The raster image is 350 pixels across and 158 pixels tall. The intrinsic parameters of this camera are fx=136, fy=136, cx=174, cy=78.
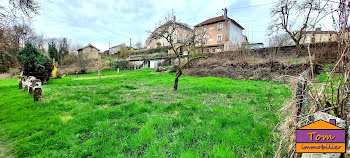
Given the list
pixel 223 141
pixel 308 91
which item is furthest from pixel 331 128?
pixel 223 141

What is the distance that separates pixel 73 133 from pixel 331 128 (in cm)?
426

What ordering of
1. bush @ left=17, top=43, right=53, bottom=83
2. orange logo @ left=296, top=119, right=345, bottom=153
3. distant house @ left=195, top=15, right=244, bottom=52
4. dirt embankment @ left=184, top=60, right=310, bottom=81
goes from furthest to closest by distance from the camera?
distant house @ left=195, top=15, right=244, bottom=52
bush @ left=17, top=43, right=53, bottom=83
dirt embankment @ left=184, top=60, right=310, bottom=81
orange logo @ left=296, top=119, right=345, bottom=153

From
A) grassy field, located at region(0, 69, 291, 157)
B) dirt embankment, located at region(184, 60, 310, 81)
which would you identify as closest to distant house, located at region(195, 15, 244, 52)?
dirt embankment, located at region(184, 60, 310, 81)

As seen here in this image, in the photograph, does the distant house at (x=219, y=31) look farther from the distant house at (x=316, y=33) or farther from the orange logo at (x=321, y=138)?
the orange logo at (x=321, y=138)

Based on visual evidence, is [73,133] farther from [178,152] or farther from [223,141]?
[223,141]

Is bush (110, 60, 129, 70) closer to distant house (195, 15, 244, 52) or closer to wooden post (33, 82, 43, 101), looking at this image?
distant house (195, 15, 244, 52)

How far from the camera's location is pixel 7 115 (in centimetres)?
421

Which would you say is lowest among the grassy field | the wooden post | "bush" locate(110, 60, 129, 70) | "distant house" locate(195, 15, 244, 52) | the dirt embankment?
the grassy field

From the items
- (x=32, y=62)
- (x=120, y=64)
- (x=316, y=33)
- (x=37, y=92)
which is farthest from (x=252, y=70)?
(x=120, y=64)

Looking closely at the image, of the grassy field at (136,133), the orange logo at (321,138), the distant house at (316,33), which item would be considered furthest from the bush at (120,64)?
the orange logo at (321,138)

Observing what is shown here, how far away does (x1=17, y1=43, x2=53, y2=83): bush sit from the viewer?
1183 cm

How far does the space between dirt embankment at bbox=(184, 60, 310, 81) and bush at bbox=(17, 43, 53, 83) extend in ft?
48.2

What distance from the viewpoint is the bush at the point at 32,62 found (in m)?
11.8

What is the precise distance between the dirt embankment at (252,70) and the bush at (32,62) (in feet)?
48.2
